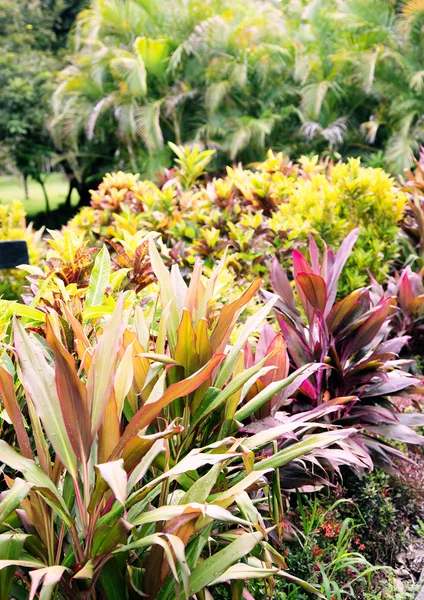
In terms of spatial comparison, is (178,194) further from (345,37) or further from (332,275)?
(345,37)

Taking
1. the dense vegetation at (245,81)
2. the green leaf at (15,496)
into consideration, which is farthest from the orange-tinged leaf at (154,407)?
the dense vegetation at (245,81)

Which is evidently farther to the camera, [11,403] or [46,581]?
[11,403]

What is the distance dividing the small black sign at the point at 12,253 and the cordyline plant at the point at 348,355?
1.60 m

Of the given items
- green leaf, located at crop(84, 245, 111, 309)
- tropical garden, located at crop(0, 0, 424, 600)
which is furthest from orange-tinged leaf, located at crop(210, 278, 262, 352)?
green leaf, located at crop(84, 245, 111, 309)

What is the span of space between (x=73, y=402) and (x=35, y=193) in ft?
94.1

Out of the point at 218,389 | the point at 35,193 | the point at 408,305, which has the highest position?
the point at 218,389

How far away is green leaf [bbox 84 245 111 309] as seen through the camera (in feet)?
7.45

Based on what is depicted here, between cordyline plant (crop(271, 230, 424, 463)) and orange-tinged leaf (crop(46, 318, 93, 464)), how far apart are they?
1315 millimetres

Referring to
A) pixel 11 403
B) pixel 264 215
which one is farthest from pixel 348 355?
pixel 264 215

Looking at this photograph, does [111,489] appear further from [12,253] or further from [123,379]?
[12,253]

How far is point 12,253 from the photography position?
3.54 metres

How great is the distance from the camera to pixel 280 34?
16078 millimetres

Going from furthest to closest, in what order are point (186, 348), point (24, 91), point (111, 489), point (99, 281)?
1. point (24, 91)
2. point (99, 281)
3. point (186, 348)
4. point (111, 489)

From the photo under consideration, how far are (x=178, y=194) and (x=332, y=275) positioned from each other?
95.2 inches
